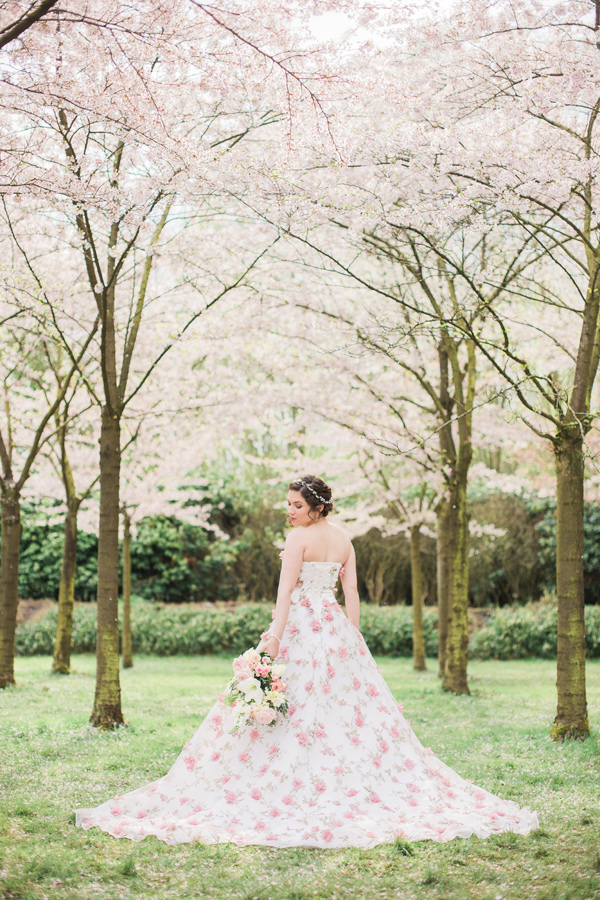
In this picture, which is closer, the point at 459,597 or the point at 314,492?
the point at 314,492

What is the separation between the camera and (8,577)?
879cm

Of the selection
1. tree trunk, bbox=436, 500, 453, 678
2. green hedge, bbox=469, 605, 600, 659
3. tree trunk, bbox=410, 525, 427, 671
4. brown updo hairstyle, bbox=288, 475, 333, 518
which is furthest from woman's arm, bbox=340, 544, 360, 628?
green hedge, bbox=469, 605, 600, 659

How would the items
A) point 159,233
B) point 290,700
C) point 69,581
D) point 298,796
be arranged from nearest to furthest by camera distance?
point 298,796
point 290,700
point 159,233
point 69,581

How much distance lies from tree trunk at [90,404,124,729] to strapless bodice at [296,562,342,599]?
8.07ft

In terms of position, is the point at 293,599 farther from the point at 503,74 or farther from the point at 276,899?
the point at 503,74

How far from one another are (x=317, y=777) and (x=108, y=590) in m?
3.18

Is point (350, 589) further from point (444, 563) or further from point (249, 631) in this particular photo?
point (249, 631)

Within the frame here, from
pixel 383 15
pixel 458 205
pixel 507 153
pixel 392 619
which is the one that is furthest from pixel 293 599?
pixel 392 619

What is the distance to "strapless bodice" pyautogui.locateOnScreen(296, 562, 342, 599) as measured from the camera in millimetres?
4668

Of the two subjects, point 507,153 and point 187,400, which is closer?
point 507,153

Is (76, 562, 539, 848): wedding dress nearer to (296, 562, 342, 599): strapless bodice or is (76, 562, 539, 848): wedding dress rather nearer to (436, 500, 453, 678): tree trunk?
(296, 562, 342, 599): strapless bodice

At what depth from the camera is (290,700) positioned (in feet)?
14.4

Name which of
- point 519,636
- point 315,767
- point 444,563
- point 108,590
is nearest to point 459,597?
point 444,563

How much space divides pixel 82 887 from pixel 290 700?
155 centimetres
